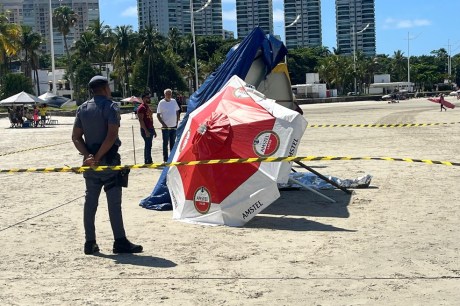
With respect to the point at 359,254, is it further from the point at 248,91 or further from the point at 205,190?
the point at 248,91

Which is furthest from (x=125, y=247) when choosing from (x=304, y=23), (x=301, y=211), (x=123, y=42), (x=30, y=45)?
(x=304, y=23)

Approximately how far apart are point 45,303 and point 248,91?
4.59m

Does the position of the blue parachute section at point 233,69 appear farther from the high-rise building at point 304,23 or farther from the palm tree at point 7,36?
the high-rise building at point 304,23

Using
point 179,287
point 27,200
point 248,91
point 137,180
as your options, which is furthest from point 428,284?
point 137,180

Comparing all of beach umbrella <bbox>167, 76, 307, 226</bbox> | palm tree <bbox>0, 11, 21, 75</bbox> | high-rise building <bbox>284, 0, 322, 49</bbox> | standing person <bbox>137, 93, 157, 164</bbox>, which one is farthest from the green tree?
beach umbrella <bbox>167, 76, 307, 226</bbox>

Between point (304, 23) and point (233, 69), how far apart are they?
458 ft

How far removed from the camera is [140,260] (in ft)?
22.3

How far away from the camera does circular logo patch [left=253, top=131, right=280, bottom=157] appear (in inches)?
329

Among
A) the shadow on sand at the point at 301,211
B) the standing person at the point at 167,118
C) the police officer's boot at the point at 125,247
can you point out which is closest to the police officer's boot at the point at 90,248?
the police officer's boot at the point at 125,247

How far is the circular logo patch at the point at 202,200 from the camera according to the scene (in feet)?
27.6

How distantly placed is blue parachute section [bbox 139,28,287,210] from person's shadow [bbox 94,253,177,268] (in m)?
2.55

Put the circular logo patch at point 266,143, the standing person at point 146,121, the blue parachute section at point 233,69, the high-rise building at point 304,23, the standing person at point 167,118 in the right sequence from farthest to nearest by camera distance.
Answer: the high-rise building at point 304,23
the standing person at point 167,118
the standing person at point 146,121
the blue parachute section at point 233,69
the circular logo patch at point 266,143

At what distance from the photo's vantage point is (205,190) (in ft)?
27.6

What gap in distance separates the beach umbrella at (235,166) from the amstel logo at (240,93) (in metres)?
0.19
